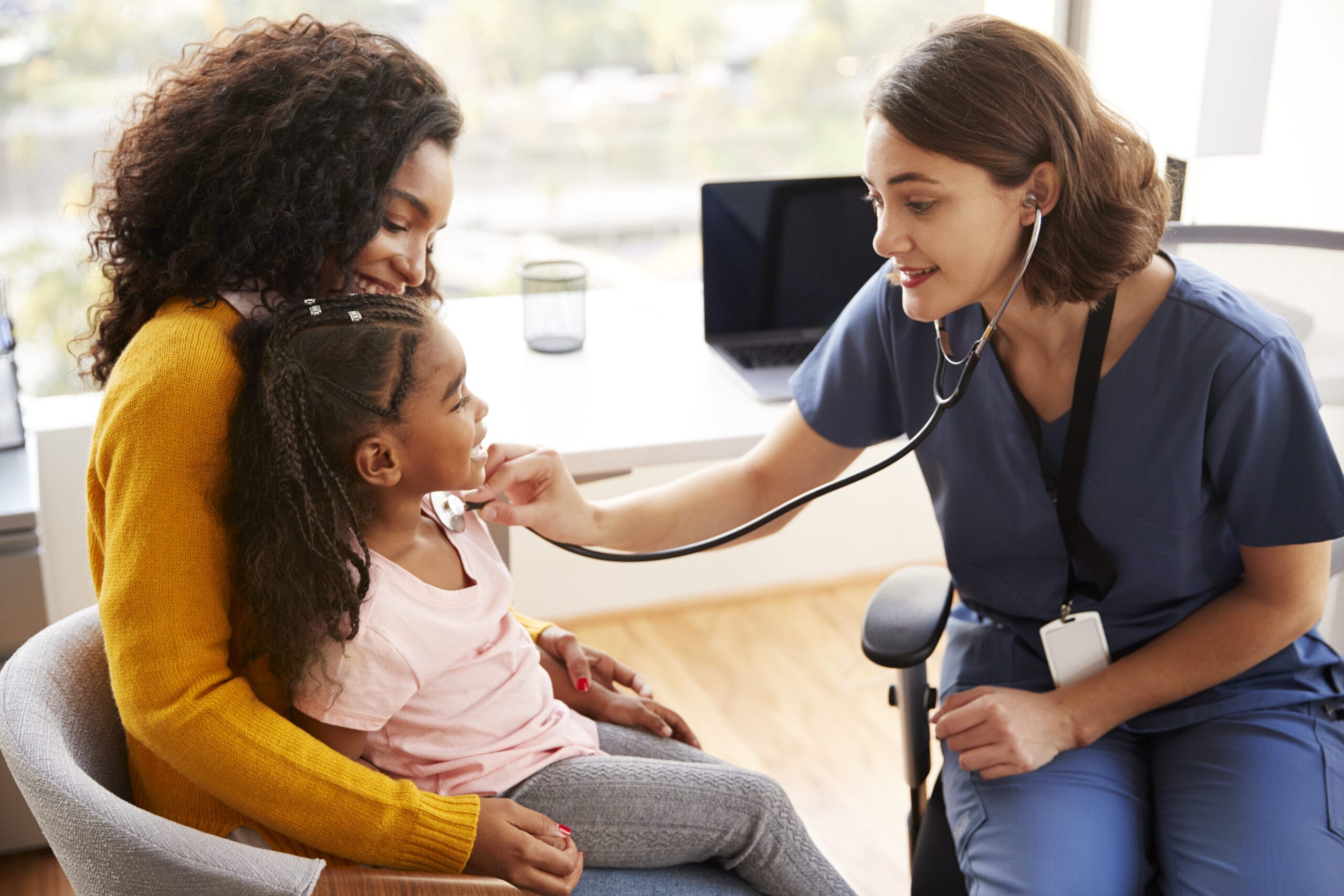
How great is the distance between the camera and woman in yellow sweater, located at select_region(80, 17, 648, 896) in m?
0.86

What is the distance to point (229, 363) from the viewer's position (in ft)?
2.97

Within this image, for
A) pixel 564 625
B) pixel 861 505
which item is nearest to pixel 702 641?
pixel 564 625

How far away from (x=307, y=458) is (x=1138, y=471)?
78cm

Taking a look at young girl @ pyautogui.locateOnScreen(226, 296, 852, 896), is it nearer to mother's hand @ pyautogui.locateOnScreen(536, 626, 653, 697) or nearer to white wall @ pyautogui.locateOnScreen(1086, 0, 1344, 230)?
mother's hand @ pyautogui.locateOnScreen(536, 626, 653, 697)

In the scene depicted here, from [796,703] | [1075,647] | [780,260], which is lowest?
[796,703]

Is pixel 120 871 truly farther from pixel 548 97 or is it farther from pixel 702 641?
pixel 548 97

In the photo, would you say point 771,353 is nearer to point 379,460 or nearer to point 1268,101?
point 1268,101

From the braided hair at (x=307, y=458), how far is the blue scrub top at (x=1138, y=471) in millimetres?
571

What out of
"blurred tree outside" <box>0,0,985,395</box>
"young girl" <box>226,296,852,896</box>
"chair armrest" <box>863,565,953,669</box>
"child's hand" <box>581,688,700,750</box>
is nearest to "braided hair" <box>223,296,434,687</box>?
"young girl" <box>226,296,852,896</box>

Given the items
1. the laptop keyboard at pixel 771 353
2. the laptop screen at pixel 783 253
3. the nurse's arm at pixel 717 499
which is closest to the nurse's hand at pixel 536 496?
the nurse's arm at pixel 717 499

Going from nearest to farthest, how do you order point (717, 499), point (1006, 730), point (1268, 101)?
point (1006, 730) < point (717, 499) < point (1268, 101)

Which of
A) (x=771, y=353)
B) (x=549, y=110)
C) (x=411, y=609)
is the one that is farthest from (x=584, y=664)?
(x=549, y=110)

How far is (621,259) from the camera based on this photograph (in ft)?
13.4

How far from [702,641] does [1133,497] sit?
150 centimetres
